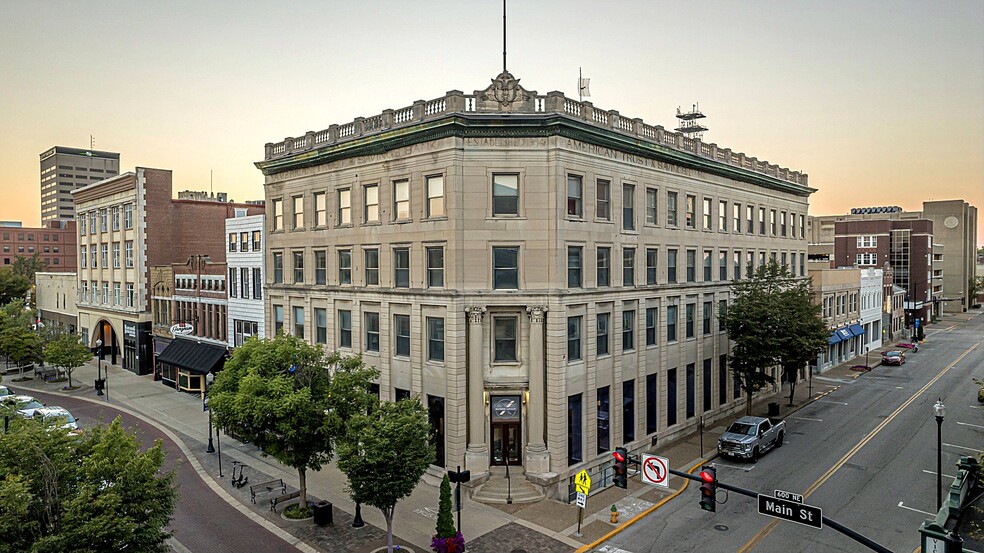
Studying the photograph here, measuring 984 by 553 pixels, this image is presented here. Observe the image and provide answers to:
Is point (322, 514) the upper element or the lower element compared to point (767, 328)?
lower

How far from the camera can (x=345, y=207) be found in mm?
32906

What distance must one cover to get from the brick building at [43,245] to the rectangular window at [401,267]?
127m

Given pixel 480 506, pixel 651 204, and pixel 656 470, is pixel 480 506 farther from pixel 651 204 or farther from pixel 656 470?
pixel 651 204

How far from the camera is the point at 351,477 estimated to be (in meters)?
20.1

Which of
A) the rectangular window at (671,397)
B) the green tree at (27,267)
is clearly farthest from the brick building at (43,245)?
the rectangular window at (671,397)

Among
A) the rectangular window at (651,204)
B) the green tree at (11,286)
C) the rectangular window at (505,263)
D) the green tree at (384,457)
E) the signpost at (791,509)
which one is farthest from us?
the green tree at (11,286)

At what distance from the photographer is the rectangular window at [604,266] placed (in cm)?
2938

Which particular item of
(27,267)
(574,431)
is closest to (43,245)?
(27,267)

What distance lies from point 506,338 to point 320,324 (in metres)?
13.0

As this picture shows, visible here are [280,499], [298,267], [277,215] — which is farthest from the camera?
[277,215]

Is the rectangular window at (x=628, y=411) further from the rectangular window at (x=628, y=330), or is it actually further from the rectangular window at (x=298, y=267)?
the rectangular window at (x=298, y=267)

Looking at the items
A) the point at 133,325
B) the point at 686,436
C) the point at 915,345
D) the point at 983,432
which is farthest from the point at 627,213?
the point at 915,345

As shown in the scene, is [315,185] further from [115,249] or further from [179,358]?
[115,249]

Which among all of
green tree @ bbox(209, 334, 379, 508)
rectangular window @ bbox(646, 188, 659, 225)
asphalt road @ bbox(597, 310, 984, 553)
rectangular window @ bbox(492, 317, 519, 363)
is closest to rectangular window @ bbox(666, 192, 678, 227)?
rectangular window @ bbox(646, 188, 659, 225)
